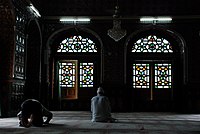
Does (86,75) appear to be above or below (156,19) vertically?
below

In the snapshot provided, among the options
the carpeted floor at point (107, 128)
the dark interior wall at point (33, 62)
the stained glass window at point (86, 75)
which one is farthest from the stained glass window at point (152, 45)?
the carpeted floor at point (107, 128)

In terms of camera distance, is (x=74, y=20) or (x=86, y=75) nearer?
(x=74, y=20)

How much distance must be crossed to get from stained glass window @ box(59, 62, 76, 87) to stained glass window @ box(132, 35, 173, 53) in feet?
8.33

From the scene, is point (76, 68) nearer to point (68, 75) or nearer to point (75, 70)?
point (75, 70)

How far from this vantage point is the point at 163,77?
13.7 m

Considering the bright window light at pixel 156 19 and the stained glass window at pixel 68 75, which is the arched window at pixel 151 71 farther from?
the stained glass window at pixel 68 75

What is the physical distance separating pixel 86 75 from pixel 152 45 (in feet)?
9.38

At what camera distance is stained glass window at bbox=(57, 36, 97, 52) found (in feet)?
45.6

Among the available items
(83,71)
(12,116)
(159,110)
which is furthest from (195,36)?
(12,116)

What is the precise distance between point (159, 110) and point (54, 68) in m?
4.44

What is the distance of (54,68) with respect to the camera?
1377 cm

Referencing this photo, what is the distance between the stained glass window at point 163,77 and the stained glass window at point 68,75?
326 centimetres

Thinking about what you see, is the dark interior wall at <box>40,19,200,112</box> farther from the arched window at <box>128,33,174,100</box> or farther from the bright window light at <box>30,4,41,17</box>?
the bright window light at <box>30,4,41,17</box>

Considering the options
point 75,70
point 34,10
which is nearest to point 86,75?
point 75,70
